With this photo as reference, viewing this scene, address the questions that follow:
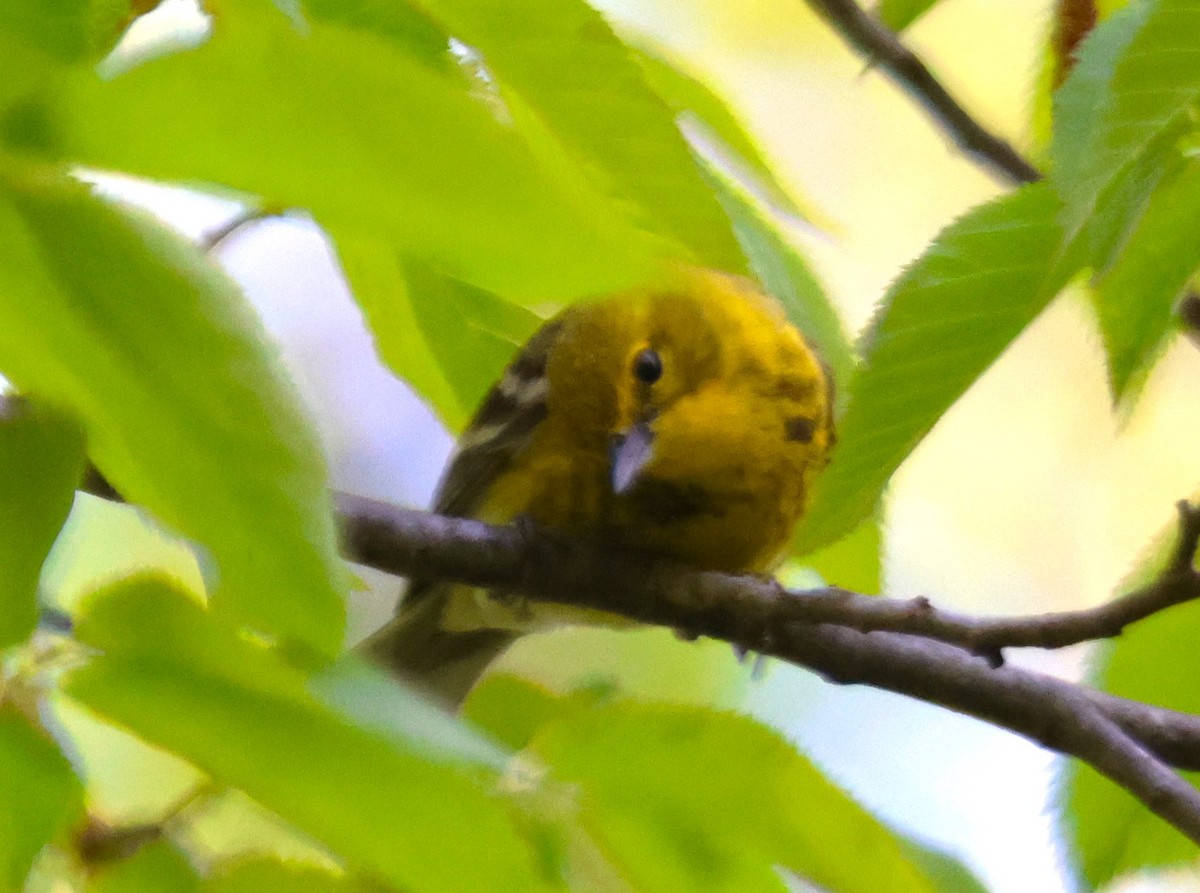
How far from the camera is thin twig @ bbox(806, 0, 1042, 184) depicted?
990mm

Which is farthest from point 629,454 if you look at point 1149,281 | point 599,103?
point 599,103

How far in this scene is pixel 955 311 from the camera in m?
0.56

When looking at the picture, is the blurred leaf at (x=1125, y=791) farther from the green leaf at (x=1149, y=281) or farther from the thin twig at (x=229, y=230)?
the thin twig at (x=229, y=230)

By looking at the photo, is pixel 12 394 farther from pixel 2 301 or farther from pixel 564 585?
pixel 564 585

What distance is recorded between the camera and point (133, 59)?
0.32m

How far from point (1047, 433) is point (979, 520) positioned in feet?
0.84

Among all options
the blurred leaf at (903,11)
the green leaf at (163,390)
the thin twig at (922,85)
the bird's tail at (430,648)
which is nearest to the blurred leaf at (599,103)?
the green leaf at (163,390)

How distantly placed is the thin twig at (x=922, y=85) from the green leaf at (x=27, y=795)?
0.81 metres

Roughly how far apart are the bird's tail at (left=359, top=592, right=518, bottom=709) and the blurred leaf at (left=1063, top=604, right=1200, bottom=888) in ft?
2.86

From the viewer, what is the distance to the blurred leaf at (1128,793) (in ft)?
2.49

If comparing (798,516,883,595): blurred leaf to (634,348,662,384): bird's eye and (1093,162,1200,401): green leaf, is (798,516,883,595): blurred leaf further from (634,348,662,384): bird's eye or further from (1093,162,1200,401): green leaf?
(634,348,662,384): bird's eye

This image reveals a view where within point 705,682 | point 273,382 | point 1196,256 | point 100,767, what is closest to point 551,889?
point 273,382

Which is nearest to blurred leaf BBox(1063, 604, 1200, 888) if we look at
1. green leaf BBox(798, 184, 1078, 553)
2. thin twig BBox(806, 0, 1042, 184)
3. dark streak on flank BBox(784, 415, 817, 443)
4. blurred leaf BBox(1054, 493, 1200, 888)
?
blurred leaf BBox(1054, 493, 1200, 888)

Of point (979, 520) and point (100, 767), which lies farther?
point (979, 520)
